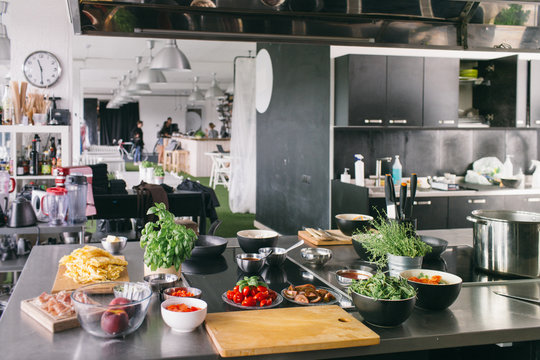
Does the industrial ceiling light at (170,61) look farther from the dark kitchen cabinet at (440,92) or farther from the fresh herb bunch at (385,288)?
the fresh herb bunch at (385,288)

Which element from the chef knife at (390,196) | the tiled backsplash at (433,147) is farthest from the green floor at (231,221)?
the chef knife at (390,196)

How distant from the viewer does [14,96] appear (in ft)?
19.0

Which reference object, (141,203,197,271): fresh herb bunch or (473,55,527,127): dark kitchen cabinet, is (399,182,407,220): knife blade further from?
(473,55,527,127): dark kitchen cabinet

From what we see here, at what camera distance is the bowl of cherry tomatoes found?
182cm

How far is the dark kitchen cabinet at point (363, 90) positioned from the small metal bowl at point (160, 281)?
3.87 m

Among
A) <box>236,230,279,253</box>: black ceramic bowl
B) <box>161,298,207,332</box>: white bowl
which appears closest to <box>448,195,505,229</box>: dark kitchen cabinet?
<box>236,230,279,253</box>: black ceramic bowl

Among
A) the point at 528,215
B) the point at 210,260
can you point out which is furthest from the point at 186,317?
the point at 528,215

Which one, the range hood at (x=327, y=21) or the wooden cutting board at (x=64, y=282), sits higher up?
the range hood at (x=327, y=21)

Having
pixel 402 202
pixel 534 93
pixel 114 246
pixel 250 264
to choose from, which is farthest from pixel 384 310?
pixel 534 93

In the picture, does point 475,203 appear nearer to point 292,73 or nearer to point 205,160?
point 292,73

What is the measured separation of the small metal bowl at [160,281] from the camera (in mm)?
1959

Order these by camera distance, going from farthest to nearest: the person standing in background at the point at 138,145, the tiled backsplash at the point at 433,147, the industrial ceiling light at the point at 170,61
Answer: the person standing in background at the point at 138,145 → the industrial ceiling light at the point at 170,61 → the tiled backsplash at the point at 433,147

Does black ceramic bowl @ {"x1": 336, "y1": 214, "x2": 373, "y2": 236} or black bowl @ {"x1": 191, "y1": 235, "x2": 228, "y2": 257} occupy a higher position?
black ceramic bowl @ {"x1": 336, "y1": 214, "x2": 373, "y2": 236}

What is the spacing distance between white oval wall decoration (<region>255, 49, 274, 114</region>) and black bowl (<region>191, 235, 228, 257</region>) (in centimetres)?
540
